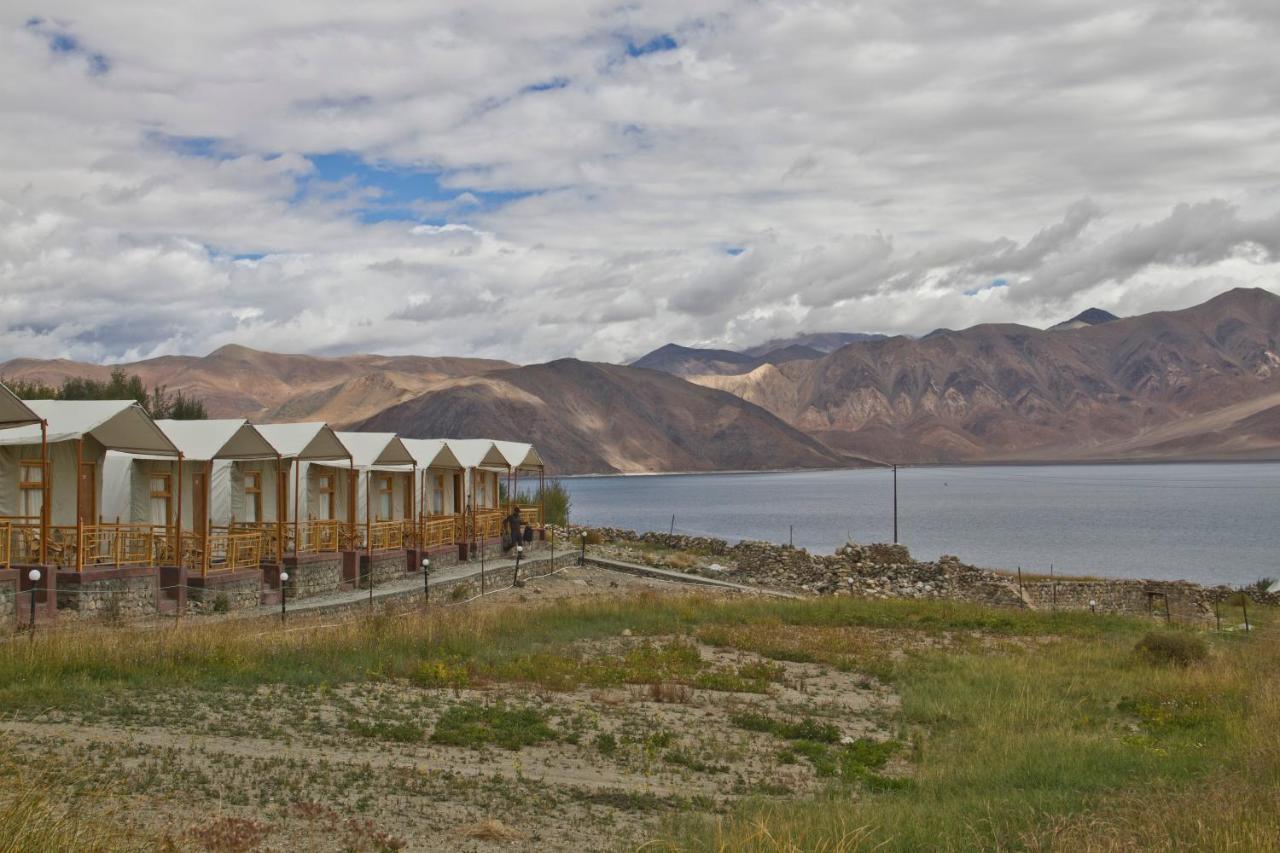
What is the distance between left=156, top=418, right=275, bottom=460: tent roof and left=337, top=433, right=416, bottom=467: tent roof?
20.0 feet

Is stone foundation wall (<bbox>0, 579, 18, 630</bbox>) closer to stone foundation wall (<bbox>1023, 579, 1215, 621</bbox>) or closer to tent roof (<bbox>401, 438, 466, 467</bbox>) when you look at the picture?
tent roof (<bbox>401, 438, 466, 467</bbox>)

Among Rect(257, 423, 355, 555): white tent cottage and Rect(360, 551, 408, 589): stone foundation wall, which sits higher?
Rect(257, 423, 355, 555): white tent cottage

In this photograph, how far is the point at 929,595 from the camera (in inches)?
1538

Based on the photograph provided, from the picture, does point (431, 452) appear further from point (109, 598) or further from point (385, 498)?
point (109, 598)

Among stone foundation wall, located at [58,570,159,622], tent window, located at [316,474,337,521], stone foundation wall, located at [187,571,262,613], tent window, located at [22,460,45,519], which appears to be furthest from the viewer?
tent window, located at [316,474,337,521]

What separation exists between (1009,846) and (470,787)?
14.7 ft

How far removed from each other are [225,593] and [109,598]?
3.05 metres

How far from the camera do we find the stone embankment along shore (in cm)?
3760

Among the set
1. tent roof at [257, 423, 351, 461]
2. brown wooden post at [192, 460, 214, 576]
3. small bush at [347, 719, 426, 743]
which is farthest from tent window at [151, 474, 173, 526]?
small bush at [347, 719, 426, 743]

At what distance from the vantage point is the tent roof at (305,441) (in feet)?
94.5

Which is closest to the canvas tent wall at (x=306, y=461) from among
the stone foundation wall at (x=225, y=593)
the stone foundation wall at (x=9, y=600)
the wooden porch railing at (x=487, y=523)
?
the stone foundation wall at (x=225, y=593)

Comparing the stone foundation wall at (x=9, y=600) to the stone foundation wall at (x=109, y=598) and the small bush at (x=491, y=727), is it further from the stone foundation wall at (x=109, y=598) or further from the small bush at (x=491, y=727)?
the small bush at (x=491, y=727)

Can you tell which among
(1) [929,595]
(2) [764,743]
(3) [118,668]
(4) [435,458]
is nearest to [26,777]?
(3) [118,668]

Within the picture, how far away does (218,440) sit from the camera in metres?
25.7
